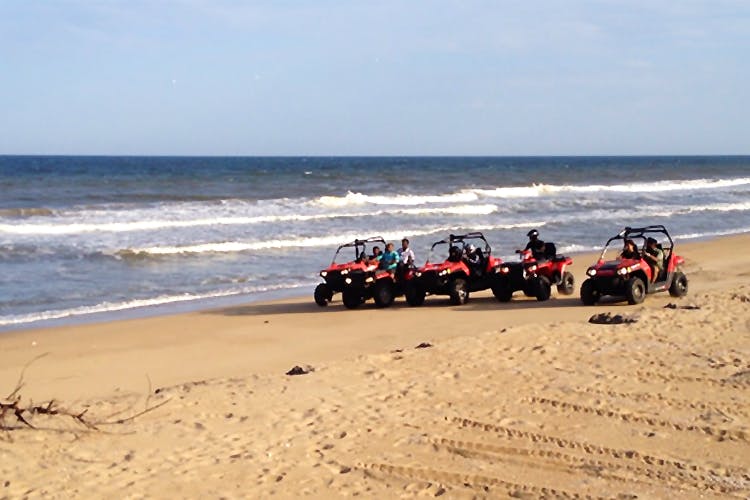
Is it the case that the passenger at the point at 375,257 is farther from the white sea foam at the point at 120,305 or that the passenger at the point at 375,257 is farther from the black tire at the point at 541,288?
the white sea foam at the point at 120,305

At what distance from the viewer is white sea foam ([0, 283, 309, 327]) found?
14938 mm

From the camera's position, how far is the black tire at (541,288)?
50.7 feet

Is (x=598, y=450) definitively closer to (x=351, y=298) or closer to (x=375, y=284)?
(x=375, y=284)

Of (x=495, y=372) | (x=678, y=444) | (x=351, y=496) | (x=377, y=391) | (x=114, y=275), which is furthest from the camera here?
(x=114, y=275)

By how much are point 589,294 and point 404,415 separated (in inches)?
287

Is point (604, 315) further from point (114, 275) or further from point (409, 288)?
point (114, 275)

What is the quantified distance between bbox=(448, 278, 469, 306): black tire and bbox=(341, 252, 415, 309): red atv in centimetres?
65

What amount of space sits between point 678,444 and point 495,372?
2444 mm

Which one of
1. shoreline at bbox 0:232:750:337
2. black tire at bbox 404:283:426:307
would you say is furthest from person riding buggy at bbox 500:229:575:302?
shoreline at bbox 0:232:750:337

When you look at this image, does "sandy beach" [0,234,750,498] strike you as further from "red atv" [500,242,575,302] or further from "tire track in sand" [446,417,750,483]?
"red atv" [500,242,575,302]

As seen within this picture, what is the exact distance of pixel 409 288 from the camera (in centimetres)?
1561

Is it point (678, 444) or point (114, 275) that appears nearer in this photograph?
point (678, 444)

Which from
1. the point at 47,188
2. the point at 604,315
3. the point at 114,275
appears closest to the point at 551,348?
the point at 604,315

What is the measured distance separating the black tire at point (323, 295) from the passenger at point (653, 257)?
4.76 m
